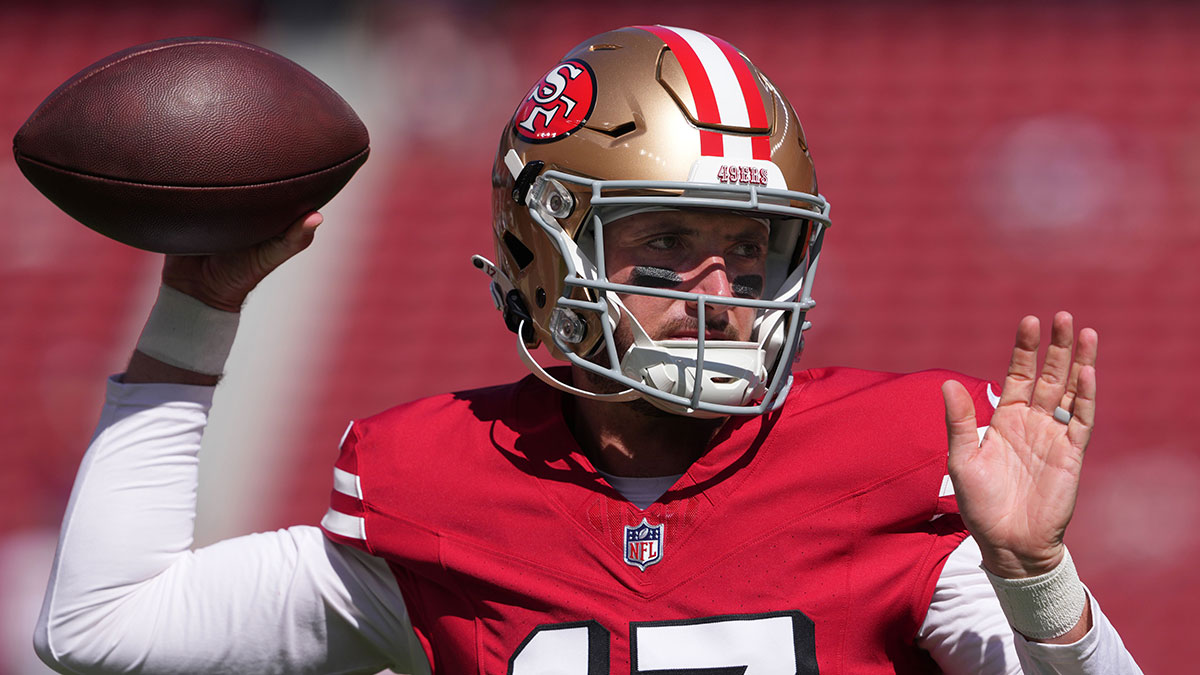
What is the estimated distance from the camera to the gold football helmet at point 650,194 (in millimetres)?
1403

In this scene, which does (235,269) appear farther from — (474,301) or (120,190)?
(474,301)

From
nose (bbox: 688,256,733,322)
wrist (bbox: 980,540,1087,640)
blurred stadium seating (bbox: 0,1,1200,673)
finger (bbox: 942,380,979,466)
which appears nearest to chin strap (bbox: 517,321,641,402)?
nose (bbox: 688,256,733,322)

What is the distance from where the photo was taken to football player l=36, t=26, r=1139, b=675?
1.36 meters

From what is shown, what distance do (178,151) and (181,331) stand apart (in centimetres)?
22

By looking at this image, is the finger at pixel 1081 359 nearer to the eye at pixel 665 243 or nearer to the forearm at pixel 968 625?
the forearm at pixel 968 625

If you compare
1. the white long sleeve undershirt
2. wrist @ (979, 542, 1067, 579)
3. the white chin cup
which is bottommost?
the white long sleeve undershirt

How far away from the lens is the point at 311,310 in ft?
15.3

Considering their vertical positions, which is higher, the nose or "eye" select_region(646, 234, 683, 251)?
"eye" select_region(646, 234, 683, 251)

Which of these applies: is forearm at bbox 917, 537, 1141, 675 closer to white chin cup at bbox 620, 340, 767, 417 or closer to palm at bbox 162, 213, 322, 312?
white chin cup at bbox 620, 340, 767, 417

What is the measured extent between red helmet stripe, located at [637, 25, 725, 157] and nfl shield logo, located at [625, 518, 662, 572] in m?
0.45

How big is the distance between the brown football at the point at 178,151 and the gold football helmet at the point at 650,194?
284 millimetres

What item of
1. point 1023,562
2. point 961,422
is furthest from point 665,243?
point 1023,562

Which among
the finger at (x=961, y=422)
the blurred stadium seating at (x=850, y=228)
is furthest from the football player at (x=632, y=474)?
the blurred stadium seating at (x=850, y=228)

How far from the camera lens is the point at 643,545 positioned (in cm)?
141
